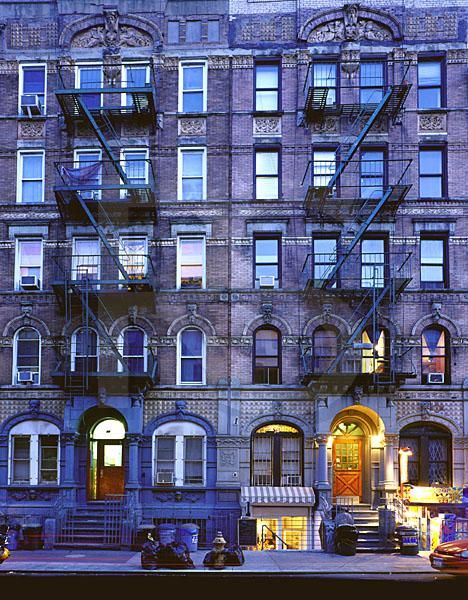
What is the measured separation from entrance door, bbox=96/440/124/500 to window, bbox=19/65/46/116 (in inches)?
462

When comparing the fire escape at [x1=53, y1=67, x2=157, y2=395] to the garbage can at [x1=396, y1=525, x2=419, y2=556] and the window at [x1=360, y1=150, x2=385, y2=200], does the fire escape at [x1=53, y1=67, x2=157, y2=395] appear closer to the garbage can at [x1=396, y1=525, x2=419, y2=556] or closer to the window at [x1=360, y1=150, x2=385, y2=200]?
A: the window at [x1=360, y1=150, x2=385, y2=200]

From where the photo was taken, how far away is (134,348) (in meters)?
25.5

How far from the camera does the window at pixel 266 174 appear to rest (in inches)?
1024

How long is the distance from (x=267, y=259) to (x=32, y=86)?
1032cm

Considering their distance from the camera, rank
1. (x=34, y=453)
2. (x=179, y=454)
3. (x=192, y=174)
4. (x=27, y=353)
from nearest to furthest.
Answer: (x=179, y=454)
(x=34, y=453)
(x=27, y=353)
(x=192, y=174)

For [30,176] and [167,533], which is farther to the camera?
[30,176]

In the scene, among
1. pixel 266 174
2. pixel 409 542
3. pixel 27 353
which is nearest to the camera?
pixel 409 542

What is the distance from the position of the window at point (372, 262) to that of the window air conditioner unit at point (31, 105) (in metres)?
12.1

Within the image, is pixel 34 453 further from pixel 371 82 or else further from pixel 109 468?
pixel 371 82

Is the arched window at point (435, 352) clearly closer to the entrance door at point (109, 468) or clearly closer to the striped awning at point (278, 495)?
the striped awning at point (278, 495)

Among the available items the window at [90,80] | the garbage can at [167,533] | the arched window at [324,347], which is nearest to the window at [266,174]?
the arched window at [324,347]

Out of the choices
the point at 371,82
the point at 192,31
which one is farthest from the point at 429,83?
the point at 192,31

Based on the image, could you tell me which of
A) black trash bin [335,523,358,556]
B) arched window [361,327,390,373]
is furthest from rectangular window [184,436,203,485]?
arched window [361,327,390,373]

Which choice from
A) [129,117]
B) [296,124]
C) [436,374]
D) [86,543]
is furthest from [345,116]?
[86,543]
